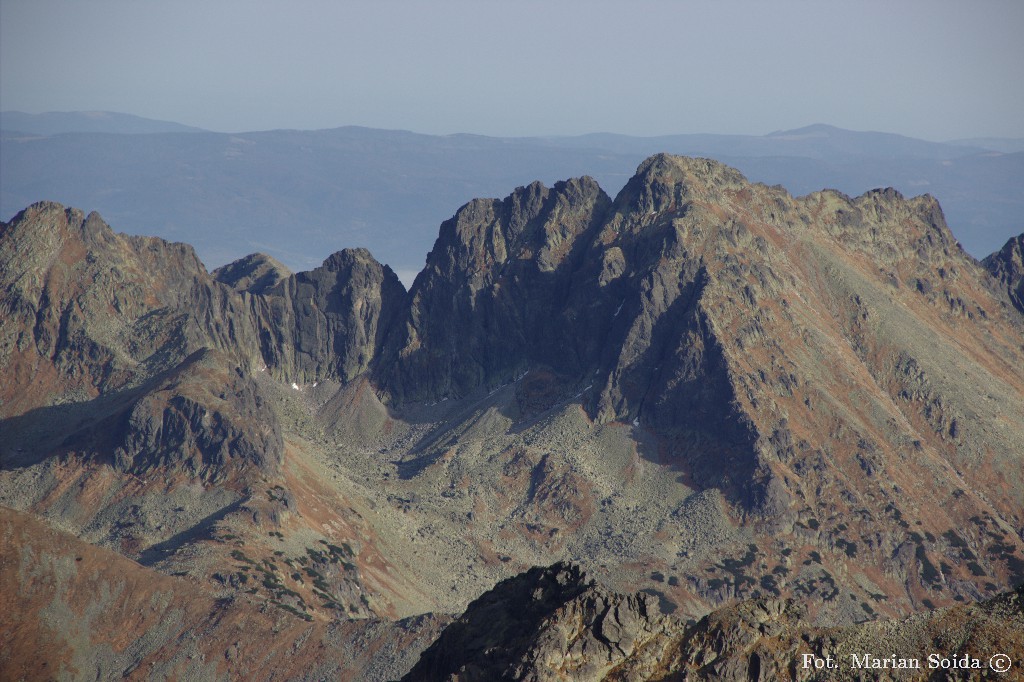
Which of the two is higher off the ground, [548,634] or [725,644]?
[725,644]

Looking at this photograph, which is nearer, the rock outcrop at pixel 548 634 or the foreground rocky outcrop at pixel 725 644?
the foreground rocky outcrop at pixel 725 644

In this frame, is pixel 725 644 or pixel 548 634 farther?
pixel 548 634

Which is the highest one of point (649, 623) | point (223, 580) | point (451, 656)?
point (649, 623)

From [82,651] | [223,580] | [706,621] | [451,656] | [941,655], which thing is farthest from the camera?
[223,580]

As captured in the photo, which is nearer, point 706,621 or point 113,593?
point 706,621

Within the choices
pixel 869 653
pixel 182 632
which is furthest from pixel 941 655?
pixel 182 632

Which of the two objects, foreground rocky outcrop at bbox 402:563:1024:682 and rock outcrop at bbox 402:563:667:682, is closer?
foreground rocky outcrop at bbox 402:563:1024:682

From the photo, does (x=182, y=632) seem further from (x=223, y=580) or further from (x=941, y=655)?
(x=941, y=655)

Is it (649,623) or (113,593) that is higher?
(649,623)

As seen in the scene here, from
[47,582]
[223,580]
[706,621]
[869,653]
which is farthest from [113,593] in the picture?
[869,653]

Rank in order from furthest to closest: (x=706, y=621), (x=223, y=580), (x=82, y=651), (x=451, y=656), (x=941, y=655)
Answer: (x=223, y=580), (x=82, y=651), (x=451, y=656), (x=706, y=621), (x=941, y=655)

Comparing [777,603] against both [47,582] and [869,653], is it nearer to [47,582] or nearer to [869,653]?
[869,653]
